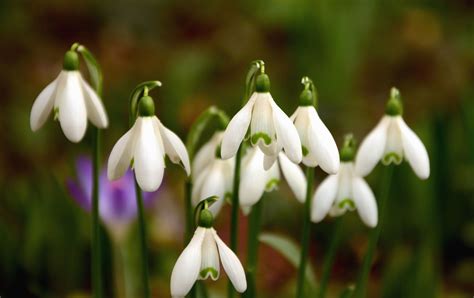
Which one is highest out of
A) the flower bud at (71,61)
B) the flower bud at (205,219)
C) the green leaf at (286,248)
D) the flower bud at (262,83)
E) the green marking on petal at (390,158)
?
the flower bud at (71,61)

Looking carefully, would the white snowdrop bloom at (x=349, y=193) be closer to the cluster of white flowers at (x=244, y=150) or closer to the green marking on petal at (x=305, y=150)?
the cluster of white flowers at (x=244, y=150)

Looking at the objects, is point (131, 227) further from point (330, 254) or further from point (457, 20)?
point (457, 20)

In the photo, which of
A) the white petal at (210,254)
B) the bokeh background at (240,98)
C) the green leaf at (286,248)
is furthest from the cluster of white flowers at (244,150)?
the bokeh background at (240,98)

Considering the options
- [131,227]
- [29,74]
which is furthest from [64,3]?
[131,227]

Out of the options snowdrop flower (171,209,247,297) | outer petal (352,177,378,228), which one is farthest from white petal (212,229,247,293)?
outer petal (352,177,378,228)

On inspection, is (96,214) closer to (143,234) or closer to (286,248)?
(143,234)

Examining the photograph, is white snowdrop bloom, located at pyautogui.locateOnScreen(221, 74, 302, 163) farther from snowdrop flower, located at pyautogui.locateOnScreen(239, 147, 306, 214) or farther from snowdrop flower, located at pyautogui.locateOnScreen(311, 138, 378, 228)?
snowdrop flower, located at pyautogui.locateOnScreen(311, 138, 378, 228)

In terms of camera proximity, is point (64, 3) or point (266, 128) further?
point (64, 3)

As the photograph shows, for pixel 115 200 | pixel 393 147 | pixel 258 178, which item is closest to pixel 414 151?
pixel 393 147
